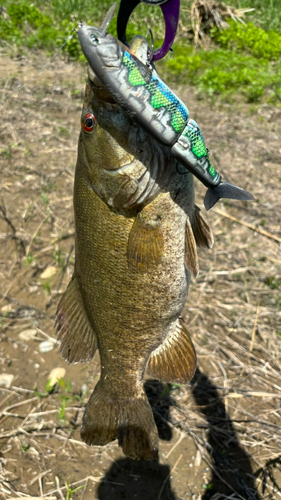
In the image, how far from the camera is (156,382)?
313 cm

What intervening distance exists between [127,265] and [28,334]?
6.97 ft

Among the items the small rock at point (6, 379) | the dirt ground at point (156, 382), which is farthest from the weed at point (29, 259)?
the small rock at point (6, 379)

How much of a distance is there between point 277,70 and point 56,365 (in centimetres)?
696

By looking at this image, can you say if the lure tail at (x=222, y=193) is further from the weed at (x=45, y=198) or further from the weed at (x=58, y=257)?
the weed at (x=45, y=198)

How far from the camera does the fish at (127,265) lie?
1.35m

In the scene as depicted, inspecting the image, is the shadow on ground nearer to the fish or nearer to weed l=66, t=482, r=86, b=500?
weed l=66, t=482, r=86, b=500

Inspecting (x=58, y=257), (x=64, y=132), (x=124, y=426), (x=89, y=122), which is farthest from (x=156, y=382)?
(x=64, y=132)

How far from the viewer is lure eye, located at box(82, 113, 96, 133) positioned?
132 cm

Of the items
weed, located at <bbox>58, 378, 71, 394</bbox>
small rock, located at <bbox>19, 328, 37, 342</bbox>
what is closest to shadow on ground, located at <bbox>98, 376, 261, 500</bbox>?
weed, located at <bbox>58, 378, 71, 394</bbox>

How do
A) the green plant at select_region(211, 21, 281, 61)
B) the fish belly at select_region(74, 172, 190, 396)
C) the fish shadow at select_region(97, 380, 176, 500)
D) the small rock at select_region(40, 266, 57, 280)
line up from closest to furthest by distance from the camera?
the fish belly at select_region(74, 172, 190, 396) < the fish shadow at select_region(97, 380, 176, 500) < the small rock at select_region(40, 266, 57, 280) < the green plant at select_region(211, 21, 281, 61)

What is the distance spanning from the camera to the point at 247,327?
3.52 metres

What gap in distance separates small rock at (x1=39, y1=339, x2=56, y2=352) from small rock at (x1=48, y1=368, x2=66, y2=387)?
7.4 inches

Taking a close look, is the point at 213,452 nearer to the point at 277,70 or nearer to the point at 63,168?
the point at 63,168

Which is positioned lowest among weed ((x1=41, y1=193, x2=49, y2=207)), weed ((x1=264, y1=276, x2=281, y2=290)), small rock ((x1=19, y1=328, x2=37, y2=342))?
small rock ((x1=19, y1=328, x2=37, y2=342))
